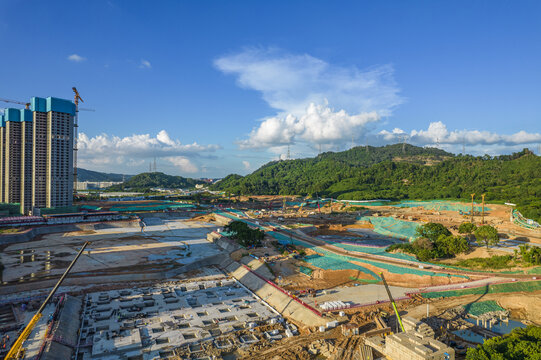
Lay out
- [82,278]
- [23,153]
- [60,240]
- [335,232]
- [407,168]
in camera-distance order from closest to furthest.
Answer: [82,278]
[60,240]
[335,232]
[23,153]
[407,168]

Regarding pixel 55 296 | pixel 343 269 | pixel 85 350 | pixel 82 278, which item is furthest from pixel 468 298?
pixel 82 278

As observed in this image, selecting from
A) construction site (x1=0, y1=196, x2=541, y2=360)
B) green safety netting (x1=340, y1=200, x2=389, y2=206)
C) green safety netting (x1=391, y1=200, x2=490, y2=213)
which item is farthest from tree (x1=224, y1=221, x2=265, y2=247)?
green safety netting (x1=340, y1=200, x2=389, y2=206)

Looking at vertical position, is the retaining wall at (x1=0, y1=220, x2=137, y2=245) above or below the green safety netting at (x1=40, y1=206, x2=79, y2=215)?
below

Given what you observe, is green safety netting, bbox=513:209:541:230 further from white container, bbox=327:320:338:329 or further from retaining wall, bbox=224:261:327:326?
retaining wall, bbox=224:261:327:326

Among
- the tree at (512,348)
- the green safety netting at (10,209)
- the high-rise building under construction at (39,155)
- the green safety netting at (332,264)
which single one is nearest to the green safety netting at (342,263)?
the green safety netting at (332,264)

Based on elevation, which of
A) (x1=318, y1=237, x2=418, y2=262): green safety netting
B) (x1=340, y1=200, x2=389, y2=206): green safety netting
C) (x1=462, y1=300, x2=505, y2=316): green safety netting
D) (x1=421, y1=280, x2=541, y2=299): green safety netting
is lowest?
(x1=462, y1=300, x2=505, y2=316): green safety netting

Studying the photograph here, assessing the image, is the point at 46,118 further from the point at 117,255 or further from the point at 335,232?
the point at 335,232
